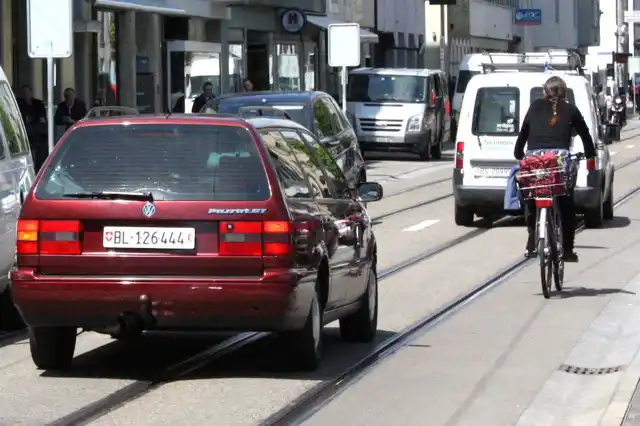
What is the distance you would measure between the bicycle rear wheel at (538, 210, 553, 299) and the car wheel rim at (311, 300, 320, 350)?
3962mm

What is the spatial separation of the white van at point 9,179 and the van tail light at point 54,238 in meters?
2.29

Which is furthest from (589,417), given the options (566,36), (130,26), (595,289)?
(566,36)

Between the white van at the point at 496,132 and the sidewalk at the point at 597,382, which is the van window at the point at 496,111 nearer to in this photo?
the white van at the point at 496,132

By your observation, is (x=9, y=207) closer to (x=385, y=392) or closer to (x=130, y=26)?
(x=385, y=392)

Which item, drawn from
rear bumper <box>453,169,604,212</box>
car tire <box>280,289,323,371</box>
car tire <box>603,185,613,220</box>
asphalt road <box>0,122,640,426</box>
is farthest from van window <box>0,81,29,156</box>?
car tire <box>603,185,613,220</box>

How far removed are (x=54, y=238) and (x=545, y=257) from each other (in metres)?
5.24

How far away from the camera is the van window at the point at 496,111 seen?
2134 cm

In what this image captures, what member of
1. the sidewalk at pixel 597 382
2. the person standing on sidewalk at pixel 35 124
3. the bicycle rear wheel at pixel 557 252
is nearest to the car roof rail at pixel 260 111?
the bicycle rear wheel at pixel 557 252

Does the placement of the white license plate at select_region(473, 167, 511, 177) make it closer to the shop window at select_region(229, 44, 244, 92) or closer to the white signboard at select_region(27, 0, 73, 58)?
the white signboard at select_region(27, 0, 73, 58)

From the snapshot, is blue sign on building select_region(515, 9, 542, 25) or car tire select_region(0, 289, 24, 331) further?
blue sign on building select_region(515, 9, 542, 25)

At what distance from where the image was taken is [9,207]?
39.1 ft

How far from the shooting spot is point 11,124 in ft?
41.6

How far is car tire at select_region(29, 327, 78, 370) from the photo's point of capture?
988 centimetres

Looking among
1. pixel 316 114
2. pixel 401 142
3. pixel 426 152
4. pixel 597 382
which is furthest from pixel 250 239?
pixel 426 152
